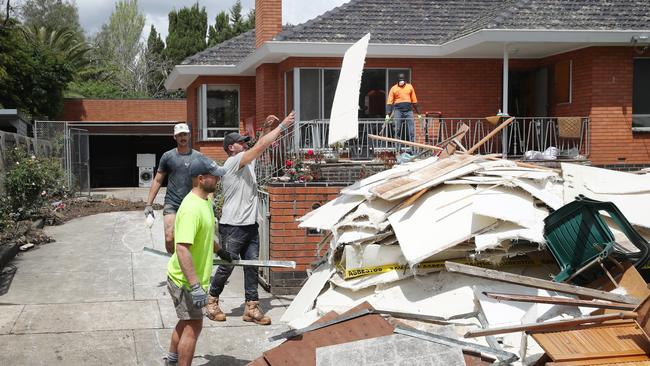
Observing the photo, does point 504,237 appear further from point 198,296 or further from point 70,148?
point 70,148

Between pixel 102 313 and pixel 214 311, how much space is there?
3.99 ft

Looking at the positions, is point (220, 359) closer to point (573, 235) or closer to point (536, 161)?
point (573, 235)

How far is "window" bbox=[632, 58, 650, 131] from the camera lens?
13.6 metres

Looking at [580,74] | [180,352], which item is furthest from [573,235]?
[580,74]

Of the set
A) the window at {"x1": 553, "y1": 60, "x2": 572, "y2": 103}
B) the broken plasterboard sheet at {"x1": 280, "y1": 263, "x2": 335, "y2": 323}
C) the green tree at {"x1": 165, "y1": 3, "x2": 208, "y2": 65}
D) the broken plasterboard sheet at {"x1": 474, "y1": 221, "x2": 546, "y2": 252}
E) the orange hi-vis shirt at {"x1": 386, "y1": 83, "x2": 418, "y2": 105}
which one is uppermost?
the green tree at {"x1": 165, "y1": 3, "x2": 208, "y2": 65}

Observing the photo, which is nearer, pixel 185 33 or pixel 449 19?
pixel 449 19

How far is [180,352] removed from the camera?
5.21 m

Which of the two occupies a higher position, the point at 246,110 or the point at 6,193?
the point at 246,110

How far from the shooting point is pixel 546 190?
20.0 ft

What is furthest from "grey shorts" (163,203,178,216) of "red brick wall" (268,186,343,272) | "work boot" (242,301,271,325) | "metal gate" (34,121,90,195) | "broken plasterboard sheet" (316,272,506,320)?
"metal gate" (34,121,90,195)

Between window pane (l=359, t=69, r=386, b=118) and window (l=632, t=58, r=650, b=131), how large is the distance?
4.85 m

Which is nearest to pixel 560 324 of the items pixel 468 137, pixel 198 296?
pixel 198 296

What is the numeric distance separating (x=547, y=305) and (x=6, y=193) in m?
11.0

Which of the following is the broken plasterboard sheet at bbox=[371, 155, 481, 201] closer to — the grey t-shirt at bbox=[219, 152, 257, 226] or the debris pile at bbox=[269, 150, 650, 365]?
the debris pile at bbox=[269, 150, 650, 365]
